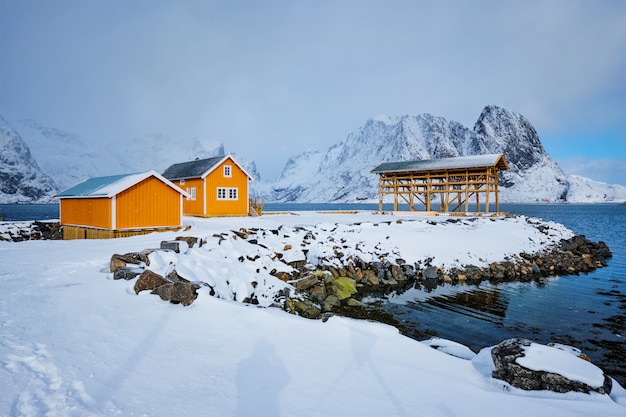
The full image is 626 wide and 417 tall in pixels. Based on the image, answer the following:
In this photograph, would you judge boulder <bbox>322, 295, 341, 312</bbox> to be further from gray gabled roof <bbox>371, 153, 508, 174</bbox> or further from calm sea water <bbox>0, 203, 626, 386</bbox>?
gray gabled roof <bbox>371, 153, 508, 174</bbox>

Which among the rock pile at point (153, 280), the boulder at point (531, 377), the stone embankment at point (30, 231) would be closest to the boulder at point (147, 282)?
the rock pile at point (153, 280)

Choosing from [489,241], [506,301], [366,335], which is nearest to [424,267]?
[506,301]

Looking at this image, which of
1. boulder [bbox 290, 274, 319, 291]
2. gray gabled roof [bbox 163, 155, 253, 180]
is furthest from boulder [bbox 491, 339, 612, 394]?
gray gabled roof [bbox 163, 155, 253, 180]

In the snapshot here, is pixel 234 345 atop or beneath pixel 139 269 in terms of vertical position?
beneath

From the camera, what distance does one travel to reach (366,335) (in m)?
7.26

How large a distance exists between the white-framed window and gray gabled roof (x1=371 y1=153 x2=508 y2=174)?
16814mm

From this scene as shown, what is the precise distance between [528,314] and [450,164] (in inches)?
979

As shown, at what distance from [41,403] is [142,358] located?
1488 millimetres

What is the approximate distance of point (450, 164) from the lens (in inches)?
1431

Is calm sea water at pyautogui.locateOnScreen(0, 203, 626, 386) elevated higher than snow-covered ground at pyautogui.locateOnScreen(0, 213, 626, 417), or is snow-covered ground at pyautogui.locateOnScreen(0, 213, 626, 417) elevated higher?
snow-covered ground at pyautogui.locateOnScreen(0, 213, 626, 417)

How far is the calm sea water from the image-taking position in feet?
36.0

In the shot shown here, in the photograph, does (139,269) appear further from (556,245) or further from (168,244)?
(556,245)

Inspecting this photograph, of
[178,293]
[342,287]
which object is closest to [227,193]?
[342,287]

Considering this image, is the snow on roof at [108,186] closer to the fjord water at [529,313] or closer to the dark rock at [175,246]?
the dark rock at [175,246]
